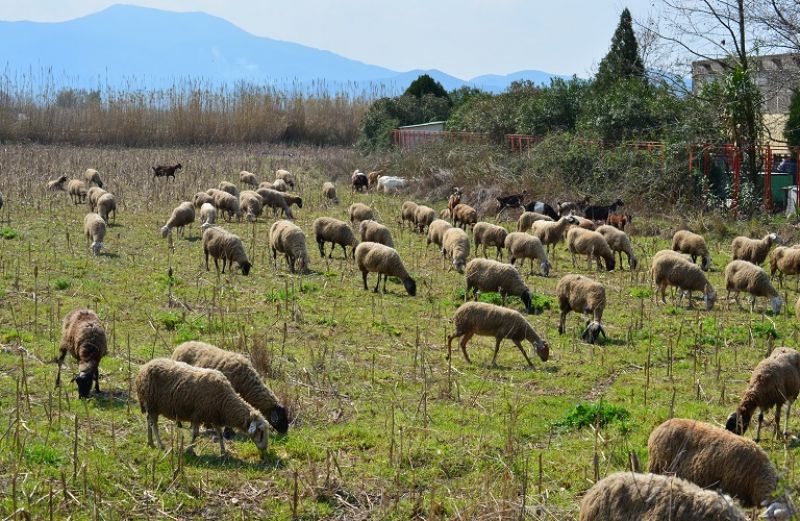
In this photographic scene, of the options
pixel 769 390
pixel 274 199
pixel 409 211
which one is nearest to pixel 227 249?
pixel 409 211

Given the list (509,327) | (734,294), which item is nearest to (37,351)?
(509,327)

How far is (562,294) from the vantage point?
15070mm

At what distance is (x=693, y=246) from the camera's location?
20094mm

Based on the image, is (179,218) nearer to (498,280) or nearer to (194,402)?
(498,280)

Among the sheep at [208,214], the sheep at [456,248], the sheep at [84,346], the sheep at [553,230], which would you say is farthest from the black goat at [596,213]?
the sheep at [84,346]

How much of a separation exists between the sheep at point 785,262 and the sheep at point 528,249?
4.64 m

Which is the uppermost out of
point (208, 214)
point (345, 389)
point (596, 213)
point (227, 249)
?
point (208, 214)

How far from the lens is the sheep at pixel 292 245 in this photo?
18.8m

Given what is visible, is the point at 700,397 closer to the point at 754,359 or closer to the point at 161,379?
the point at 754,359

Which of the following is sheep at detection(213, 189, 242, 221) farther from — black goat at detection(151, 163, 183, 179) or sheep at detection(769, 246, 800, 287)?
sheep at detection(769, 246, 800, 287)

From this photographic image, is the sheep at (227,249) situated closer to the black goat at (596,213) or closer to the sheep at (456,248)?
the sheep at (456,248)

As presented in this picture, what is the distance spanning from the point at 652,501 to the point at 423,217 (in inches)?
736

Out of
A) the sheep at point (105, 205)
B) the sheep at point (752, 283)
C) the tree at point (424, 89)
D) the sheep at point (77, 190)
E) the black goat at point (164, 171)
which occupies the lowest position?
the sheep at point (752, 283)

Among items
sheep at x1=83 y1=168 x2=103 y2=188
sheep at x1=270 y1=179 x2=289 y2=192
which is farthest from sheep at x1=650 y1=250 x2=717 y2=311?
sheep at x1=83 y1=168 x2=103 y2=188
